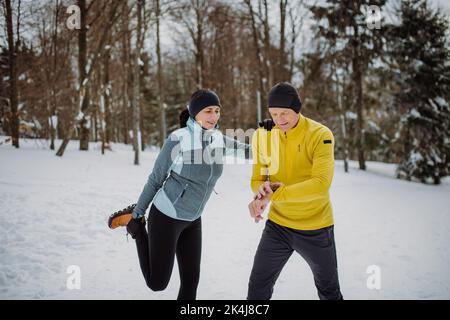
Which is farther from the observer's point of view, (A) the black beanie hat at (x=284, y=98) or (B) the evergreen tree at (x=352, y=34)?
(B) the evergreen tree at (x=352, y=34)

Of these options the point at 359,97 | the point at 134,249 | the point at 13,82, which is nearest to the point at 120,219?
the point at 134,249

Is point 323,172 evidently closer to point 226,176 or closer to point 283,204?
point 283,204

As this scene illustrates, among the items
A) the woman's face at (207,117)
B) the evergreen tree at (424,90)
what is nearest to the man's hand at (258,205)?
the woman's face at (207,117)

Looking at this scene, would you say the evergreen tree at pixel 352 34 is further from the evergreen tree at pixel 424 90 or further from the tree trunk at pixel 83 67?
the tree trunk at pixel 83 67

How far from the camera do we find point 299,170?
2557 millimetres

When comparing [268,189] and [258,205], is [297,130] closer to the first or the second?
[268,189]

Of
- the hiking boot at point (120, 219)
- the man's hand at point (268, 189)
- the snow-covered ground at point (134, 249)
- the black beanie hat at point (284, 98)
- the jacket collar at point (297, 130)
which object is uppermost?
the black beanie hat at point (284, 98)

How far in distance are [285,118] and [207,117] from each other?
0.75 m

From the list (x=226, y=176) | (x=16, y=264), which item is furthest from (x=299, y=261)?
(x=226, y=176)

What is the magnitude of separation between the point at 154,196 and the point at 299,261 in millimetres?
3071

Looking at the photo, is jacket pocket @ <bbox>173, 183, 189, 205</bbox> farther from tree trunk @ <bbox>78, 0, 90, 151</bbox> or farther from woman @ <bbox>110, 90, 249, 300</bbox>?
tree trunk @ <bbox>78, 0, 90, 151</bbox>

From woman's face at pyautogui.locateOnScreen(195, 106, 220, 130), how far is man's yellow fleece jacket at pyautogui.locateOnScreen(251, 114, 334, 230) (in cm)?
43

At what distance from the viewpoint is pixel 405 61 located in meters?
16.4

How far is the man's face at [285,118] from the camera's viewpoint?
2578 millimetres
